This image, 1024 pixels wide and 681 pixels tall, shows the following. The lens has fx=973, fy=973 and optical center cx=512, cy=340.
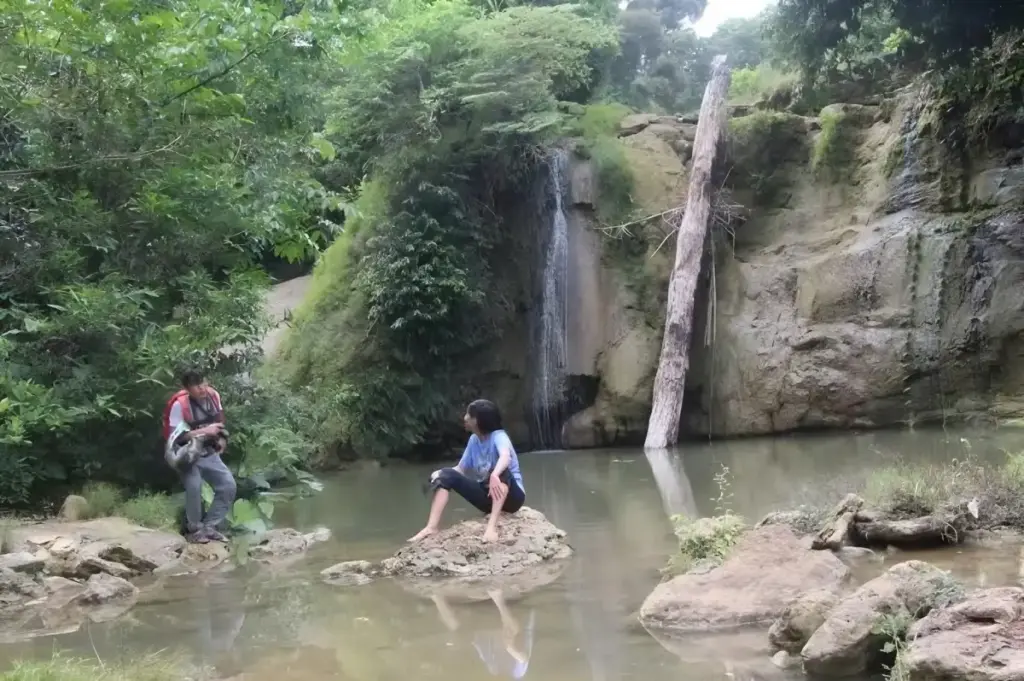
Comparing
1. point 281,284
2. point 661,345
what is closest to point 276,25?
point 661,345

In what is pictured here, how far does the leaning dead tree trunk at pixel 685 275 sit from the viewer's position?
1639 cm

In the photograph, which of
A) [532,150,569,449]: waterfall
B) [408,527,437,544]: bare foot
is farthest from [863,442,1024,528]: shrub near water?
[532,150,569,449]: waterfall

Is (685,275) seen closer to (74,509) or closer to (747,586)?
(74,509)

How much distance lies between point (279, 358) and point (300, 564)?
12224 mm

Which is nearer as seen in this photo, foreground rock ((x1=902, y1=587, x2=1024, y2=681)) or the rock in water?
foreground rock ((x1=902, y1=587, x2=1024, y2=681))

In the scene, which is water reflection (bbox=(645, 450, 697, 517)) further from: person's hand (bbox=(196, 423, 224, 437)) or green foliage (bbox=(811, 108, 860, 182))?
green foliage (bbox=(811, 108, 860, 182))

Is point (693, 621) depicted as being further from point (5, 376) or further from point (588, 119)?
point (588, 119)

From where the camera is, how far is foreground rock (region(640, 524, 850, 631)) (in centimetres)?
471

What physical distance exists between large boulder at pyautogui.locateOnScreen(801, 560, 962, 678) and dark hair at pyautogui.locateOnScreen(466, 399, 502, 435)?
11.3 feet

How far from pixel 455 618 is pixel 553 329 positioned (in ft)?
44.6

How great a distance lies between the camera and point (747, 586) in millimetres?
4949

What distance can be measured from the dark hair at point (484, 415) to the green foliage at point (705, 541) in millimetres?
1769

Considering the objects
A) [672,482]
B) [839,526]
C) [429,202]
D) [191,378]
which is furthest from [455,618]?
[429,202]

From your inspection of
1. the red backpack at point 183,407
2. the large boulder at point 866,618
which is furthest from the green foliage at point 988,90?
the large boulder at point 866,618
